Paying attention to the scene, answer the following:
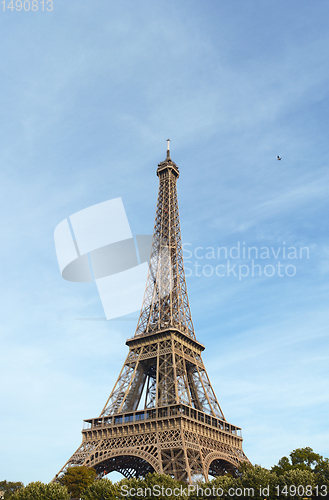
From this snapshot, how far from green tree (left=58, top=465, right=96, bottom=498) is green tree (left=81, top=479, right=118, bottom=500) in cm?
551

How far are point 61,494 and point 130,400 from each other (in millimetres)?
19561

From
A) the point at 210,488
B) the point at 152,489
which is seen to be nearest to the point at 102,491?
the point at 152,489

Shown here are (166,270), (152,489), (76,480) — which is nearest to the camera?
(152,489)

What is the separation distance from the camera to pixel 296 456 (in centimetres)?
6362

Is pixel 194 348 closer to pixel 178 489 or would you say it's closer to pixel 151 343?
pixel 151 343

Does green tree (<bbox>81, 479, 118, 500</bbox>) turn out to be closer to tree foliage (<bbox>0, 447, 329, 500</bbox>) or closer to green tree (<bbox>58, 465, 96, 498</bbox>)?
tree foliage (<bbox>0, 447, 329, 500</bbox>)

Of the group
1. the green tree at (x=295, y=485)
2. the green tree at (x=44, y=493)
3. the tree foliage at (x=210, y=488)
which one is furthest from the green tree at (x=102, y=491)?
the green tree at (x=295, y=485)

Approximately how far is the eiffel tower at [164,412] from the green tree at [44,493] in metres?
9.15

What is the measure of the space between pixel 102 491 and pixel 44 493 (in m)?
6.19

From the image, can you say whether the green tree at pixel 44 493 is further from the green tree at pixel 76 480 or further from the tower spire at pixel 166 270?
the tower spire at pixel 166 270

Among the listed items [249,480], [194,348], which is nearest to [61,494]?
[249,480]

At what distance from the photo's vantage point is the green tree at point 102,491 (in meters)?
37.5

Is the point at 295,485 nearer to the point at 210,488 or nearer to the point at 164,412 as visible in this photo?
the point at 210,488

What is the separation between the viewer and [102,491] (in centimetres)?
3800
